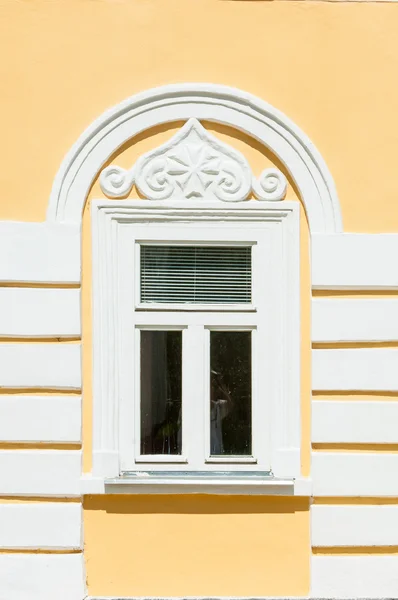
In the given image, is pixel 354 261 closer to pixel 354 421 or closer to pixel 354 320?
pixel 354 320

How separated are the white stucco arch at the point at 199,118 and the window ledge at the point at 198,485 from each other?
1.42 m

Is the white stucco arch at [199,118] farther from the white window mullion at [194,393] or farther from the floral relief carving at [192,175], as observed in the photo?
the white window mullion at [194,393]

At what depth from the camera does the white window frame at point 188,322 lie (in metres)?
4.23

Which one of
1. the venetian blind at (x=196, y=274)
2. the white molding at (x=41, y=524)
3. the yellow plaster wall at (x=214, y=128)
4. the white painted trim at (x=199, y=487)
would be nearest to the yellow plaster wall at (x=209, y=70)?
the yellow plaster wall at (x=214, y=128)

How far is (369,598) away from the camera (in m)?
4.23

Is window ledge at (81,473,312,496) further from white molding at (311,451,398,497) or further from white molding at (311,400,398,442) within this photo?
white molding at (311,400,398,442)

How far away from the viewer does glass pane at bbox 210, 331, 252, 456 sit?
4.34 m

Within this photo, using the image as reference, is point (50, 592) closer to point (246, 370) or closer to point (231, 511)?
point (231, 511)

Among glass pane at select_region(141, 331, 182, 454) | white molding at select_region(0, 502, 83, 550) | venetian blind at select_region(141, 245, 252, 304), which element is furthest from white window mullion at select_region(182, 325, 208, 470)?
white molding at select_region(0, 502, 83, 550)

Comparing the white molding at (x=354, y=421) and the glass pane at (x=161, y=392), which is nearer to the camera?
the white molding at (x=354, y=421)

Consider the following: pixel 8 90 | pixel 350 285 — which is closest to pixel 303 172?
pixel 350 285

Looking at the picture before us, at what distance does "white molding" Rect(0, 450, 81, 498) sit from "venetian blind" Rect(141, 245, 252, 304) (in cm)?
101

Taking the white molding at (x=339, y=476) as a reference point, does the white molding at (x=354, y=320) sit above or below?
above

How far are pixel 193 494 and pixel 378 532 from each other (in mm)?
1055
